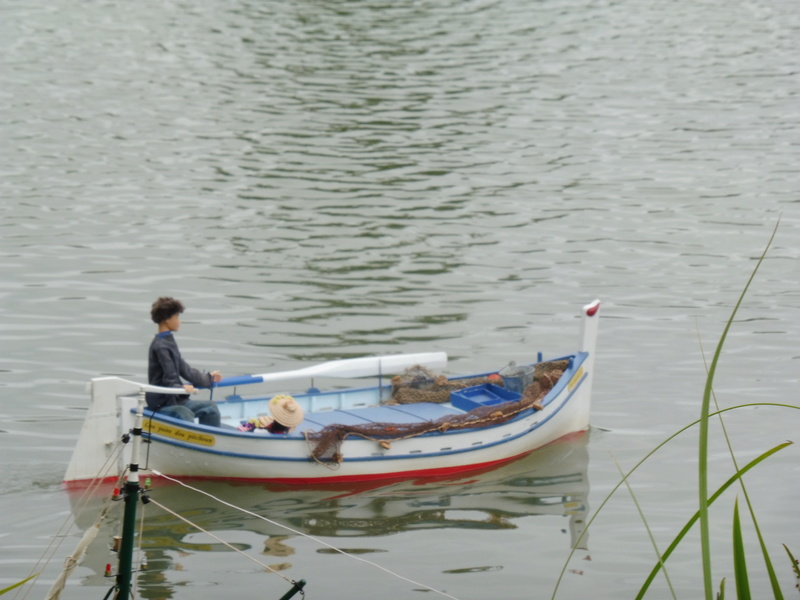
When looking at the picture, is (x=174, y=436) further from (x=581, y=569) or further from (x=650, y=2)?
(x=650, y=2)

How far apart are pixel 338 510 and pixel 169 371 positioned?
2048mm

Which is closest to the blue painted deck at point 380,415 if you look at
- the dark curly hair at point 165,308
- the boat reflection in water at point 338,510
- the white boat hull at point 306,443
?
the white boat hull at point 306,443

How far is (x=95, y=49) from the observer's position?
35281 millimetres

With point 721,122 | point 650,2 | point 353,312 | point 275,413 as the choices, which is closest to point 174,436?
point 275,413

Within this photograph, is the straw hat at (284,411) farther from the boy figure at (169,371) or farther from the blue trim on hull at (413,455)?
the boy figure at (169,371)

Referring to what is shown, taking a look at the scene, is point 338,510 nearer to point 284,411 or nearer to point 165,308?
point 284,411

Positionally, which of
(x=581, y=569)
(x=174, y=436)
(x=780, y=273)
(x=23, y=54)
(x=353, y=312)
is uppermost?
(x=23, y=54)

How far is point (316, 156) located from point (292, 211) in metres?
3.75

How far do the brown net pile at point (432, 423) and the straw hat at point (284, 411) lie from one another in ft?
0.69

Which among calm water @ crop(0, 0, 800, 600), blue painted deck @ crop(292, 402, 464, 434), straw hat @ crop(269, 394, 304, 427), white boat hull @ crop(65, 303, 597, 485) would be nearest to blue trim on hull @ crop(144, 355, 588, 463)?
white boat hull @ crop(65, 303, 597, 485)

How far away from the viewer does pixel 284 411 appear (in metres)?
10.7

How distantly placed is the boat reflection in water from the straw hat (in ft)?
2.23

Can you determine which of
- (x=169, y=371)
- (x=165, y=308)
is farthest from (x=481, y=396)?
(x=165, y=308)

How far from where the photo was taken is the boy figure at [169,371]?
10.4 metres
